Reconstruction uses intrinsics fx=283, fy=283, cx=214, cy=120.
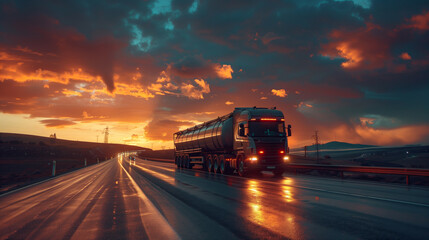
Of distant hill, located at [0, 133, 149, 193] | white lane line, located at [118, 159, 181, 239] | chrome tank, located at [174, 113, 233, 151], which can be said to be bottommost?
distant hill, located at [0, 133, 149, 193]

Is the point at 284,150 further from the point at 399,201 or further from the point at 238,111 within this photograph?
→ the point at 399,201

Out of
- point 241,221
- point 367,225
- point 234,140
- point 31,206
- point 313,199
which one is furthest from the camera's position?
point 234,140

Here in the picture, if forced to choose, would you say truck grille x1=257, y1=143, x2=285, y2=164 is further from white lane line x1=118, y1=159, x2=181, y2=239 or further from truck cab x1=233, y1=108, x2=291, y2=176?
white lane line x1=118, y1=159, x2=181, y2=239

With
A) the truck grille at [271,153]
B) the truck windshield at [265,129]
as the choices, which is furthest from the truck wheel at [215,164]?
the truck grille at [271,153]

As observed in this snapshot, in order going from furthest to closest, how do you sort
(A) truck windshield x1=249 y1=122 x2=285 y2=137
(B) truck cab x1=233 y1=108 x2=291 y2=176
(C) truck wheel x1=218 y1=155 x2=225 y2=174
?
(C) truck wheel x1=218 y1=155 x2=225 y2=174
(A) truck windshield x1=249 y1=122 x2=285 y2=137
(B) truck cab x1=233 y1=108 x2=291 y2=176

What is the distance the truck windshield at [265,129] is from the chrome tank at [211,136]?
2.94 m

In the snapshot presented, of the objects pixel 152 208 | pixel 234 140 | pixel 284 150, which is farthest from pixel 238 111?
pixel 152 208

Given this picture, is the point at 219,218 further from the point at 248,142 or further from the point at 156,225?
the point at 248,142

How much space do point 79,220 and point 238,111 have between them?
1469 centimetres

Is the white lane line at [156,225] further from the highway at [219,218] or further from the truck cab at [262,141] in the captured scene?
the truck cab at [262,141]

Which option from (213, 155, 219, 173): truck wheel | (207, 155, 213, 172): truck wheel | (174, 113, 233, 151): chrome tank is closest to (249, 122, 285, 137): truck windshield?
(174, 113, 233, 151): chrome tank

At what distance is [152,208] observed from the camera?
720cm

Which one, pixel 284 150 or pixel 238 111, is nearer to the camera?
pixel 284 150

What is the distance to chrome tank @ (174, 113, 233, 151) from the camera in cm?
2052
